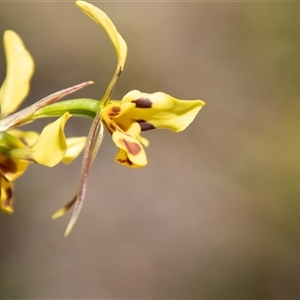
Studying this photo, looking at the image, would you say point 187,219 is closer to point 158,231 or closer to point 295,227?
point 158,231

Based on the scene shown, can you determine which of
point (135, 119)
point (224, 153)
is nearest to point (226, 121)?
point (224, 153)

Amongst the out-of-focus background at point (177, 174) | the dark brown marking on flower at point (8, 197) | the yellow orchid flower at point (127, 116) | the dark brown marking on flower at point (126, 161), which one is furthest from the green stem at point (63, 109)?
the out-of-focus background at point (177, 174)

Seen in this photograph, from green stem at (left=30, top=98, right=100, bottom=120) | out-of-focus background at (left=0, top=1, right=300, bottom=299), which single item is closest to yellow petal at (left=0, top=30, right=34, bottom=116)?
green stem at (left=30, top=98, right=100, bottom=120)

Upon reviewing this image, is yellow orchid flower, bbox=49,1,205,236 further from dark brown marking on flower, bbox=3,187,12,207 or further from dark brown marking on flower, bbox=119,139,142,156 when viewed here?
dark brown marking on flower, bbox=3,187,12,207

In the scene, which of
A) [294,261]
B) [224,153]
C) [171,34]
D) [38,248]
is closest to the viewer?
[38,248]

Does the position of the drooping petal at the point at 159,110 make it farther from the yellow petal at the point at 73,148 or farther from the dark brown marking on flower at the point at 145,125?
the yellow petal at the point at 73,148

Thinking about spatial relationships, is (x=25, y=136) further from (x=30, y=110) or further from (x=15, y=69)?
(x=30, y=110)
